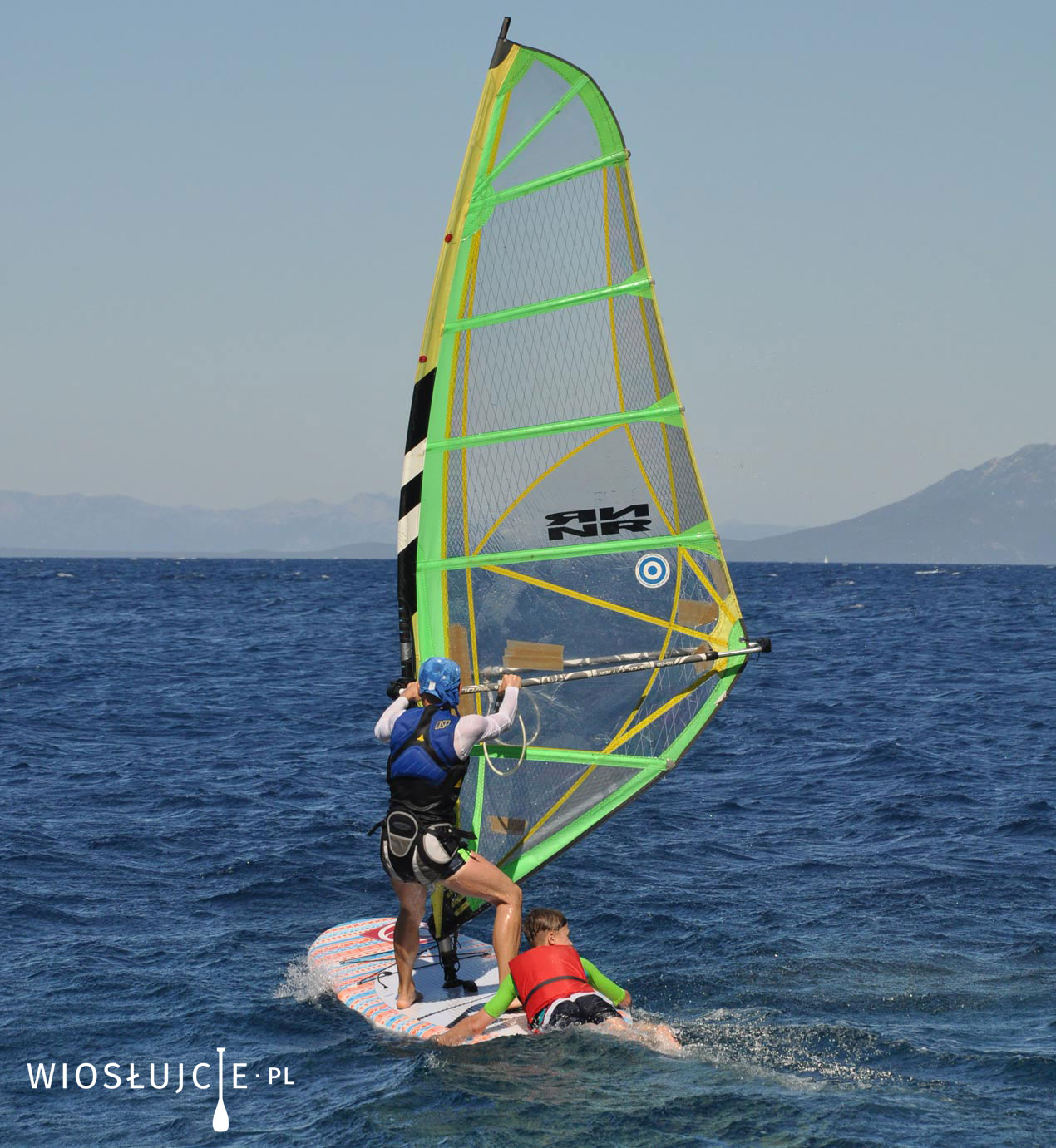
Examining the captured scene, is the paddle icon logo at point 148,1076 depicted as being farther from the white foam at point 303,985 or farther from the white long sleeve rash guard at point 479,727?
the white long sleeve rash guard at point 479,727

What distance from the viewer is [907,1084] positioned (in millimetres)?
7859

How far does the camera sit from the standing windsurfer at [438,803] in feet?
28.3

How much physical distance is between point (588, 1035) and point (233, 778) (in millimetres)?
10577

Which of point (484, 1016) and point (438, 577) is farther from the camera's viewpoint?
point (438, 577)

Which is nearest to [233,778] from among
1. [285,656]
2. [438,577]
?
[438,577]

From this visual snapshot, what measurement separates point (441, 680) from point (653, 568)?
215cm

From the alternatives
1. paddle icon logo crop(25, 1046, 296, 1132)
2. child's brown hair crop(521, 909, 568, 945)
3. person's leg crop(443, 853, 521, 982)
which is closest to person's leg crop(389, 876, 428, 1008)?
person's leg crop(443, 853, 521, 982)

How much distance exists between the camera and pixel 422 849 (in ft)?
28.3

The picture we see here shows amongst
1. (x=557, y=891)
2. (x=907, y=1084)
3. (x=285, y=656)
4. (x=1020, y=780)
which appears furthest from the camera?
(x=285, y=656)

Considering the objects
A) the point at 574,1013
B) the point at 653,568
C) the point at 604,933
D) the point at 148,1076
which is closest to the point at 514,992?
the point at 574,1013

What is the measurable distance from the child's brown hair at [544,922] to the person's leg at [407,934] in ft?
2.64

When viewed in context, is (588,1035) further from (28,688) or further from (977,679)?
(977,679)

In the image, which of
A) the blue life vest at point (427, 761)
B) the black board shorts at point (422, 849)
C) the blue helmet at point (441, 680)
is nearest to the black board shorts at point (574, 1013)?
the black board shorts at point (422, 849)

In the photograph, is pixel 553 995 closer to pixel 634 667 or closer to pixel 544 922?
pixel 544 922
